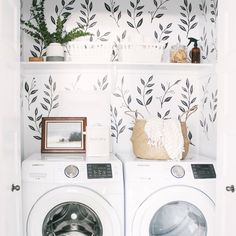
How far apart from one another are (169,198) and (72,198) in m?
0.61

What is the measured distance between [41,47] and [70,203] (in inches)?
56.3

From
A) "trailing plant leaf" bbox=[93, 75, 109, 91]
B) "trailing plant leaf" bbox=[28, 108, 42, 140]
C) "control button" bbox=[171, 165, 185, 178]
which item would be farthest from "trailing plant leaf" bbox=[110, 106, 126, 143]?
"control button" bbox=[171, 165, 185, 178]

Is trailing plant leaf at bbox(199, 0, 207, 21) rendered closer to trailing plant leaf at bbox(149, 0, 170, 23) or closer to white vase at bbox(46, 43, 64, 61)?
trailing plant leaf at bbox(149, 0, 170, 23)

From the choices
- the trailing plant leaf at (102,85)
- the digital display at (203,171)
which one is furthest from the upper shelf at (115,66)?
the digital display at (203,171)

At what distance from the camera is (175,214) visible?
8.09 feet

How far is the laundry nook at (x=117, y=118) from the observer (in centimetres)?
200

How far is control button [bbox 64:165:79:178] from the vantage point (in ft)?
7.79

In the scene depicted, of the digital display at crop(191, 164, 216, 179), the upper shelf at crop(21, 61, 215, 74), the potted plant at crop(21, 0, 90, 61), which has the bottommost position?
the digital display at crop(191, 164, 216, 179)

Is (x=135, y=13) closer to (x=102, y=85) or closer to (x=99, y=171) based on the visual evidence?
(x=102, y=85)

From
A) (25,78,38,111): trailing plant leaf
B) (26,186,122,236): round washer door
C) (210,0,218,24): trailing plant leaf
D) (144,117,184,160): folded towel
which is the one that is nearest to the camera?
(26,186,122,236): round washer door

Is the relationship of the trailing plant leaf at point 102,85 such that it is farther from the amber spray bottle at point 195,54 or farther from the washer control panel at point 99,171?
the washer control panel at point 99,171

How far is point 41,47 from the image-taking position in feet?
10.2

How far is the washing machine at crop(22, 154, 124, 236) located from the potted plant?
3.04 feet

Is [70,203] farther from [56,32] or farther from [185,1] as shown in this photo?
[185,1]
